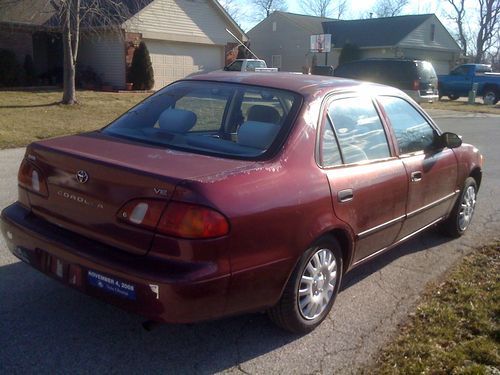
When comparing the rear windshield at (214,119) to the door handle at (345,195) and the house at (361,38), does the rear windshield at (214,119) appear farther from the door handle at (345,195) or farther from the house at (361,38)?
the house at (361,38)

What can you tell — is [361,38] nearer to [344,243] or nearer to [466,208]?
[466,208]

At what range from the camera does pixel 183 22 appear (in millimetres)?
25984

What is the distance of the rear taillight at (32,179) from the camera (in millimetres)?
3444

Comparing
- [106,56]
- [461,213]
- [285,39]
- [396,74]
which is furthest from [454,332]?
[285,39]

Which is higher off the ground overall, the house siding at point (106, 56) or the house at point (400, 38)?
the house at point (400, 38)

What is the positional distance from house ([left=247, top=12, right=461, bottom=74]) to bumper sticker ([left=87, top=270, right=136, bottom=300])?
132ft

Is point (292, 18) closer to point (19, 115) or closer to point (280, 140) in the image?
point (19, 115)

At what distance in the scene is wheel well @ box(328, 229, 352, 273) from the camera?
12.0 feet

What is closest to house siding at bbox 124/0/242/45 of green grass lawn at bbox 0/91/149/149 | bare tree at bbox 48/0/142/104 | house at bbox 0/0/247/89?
house at bbox 0/0/247/89

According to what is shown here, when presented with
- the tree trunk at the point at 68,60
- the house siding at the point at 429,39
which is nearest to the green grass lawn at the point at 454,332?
the tree trunk at the point at 68,60

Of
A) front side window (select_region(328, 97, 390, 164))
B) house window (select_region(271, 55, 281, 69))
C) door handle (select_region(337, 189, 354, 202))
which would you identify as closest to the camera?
door handle (select_region(337, 189, 354, 202))

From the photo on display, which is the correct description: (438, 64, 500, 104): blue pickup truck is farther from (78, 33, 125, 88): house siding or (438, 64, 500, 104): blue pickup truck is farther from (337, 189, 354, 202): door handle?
(337, 189, 354, 202): door handle

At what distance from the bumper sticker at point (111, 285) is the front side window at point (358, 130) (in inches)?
68.1

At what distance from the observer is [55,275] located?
3211 millimetres
